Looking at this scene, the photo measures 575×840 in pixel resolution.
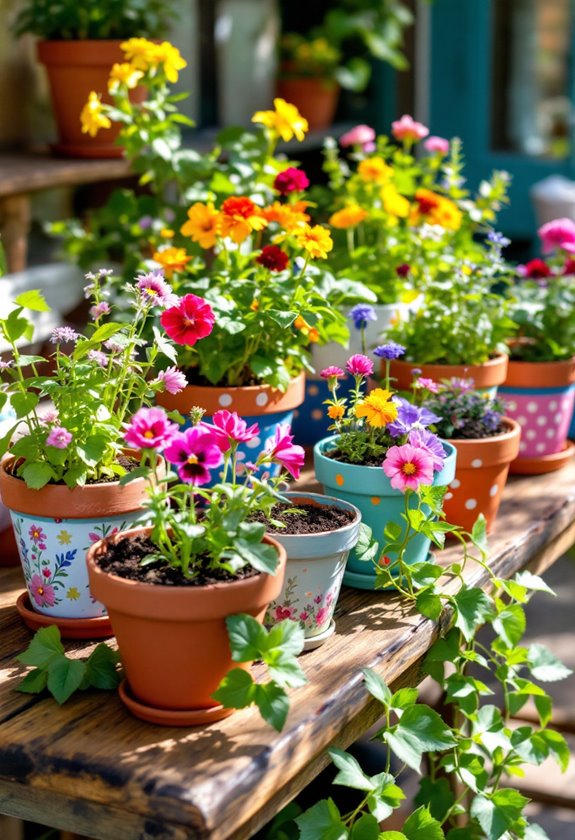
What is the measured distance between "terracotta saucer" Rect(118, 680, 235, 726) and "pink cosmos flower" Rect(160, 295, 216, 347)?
0.41 metres

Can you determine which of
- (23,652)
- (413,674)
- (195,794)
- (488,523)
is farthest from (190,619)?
(488,523)

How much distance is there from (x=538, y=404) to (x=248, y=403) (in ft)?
2.11

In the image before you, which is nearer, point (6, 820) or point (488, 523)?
point (488, 523)

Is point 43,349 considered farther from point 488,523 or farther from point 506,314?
point 488,523

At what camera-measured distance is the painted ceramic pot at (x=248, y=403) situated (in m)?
1.73

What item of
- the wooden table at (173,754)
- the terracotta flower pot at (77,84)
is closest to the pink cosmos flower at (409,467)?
the wooden table at (173,754)

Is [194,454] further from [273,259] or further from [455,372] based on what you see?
[455,372]

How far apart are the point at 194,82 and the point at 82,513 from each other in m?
3.12

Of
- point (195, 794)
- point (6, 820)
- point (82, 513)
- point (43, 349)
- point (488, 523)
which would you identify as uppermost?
point (82, 513)

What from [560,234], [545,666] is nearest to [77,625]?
[545,666]

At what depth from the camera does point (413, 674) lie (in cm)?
157

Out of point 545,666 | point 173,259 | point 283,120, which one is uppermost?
point 283,120

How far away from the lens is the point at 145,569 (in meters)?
1.28

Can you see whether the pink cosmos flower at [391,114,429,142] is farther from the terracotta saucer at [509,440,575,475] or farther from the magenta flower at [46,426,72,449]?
the magenta flower at [46,426,72,449]
